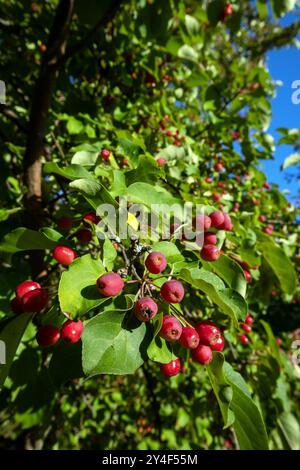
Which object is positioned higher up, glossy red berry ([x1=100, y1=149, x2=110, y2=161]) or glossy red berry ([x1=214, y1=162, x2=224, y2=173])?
glossy red berry ([x1=214, y1=162, x2=224, y2=173])

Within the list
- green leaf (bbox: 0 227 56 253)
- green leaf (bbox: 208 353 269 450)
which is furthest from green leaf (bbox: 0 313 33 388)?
green leaf (bbox: 208 353 269 450)

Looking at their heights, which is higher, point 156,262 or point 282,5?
point 282,5

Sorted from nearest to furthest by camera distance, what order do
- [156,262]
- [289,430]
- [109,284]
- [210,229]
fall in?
[109,284], [156,262], [210,229], [289,430]

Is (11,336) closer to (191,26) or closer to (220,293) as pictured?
(220,293)

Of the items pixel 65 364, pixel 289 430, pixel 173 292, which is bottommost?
pixel 289 430

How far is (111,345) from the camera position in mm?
968

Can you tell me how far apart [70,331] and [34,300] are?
0.17 m

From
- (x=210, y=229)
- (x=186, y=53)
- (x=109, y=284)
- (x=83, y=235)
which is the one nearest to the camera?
(x=109, y=284)

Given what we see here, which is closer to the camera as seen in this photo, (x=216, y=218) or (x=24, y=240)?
(x=24, y=240)

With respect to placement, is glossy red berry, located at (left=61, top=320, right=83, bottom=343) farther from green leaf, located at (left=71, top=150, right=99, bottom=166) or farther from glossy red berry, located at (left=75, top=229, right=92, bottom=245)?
green leaf, located at (left=71, top=150, right=99, bottom=166)

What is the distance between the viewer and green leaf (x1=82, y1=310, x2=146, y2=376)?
0.92m

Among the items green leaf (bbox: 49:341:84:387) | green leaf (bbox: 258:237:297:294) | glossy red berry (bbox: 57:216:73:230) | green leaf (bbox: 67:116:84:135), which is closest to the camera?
green leaf (bbox: 49:341:84:387)

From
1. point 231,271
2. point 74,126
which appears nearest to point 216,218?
point 231,271

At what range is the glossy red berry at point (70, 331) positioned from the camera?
40.9 inches
